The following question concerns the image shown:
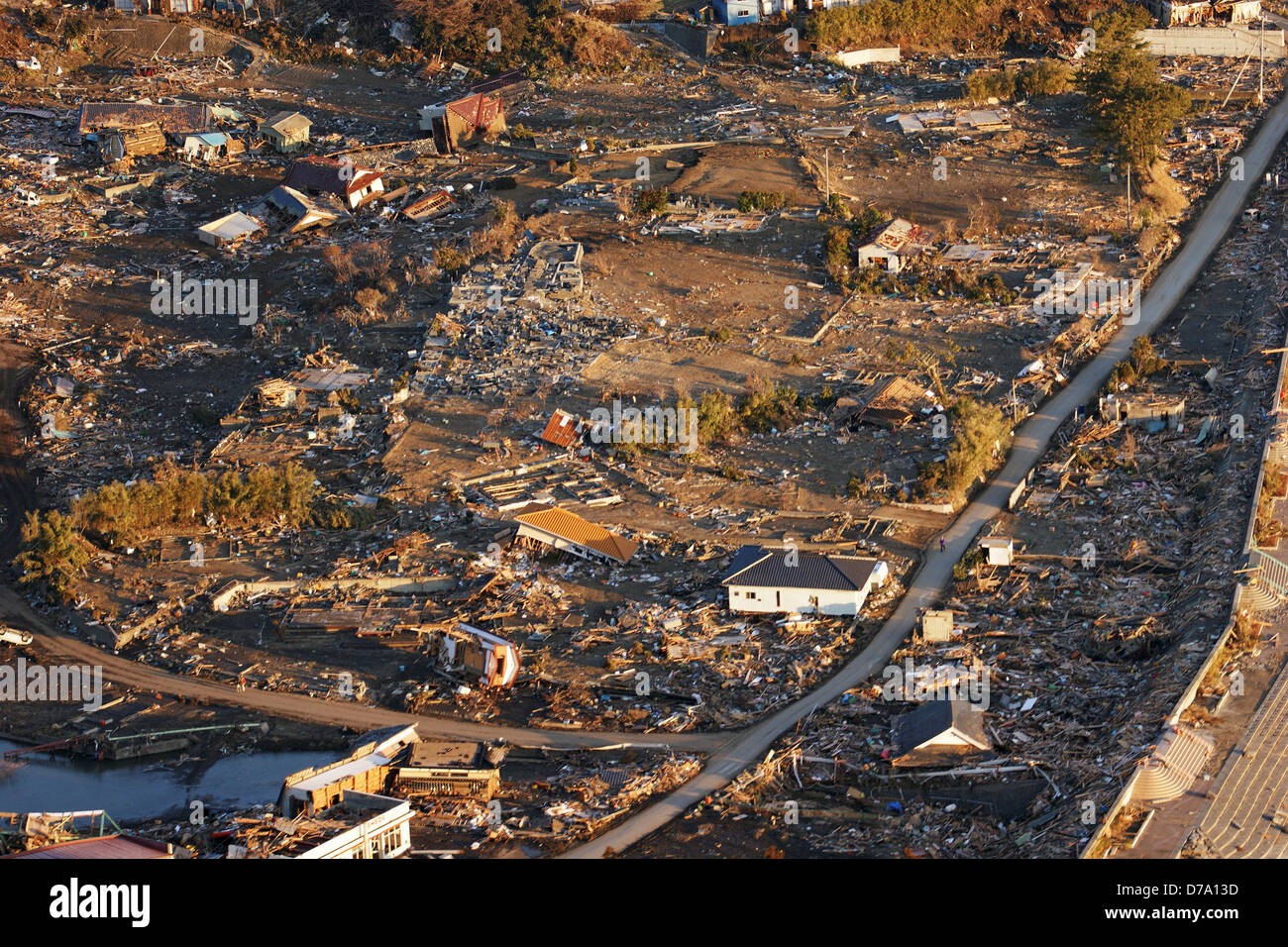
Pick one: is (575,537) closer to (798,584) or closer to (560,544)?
(560,544)

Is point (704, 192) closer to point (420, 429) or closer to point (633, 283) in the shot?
point (633, 283)

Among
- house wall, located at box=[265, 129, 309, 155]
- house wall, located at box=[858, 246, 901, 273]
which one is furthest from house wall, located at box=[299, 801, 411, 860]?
house wall, located at box=[265, 129, 309, 155]

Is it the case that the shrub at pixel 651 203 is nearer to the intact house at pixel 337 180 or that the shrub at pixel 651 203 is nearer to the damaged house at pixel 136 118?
the intact house at pixel 337 180

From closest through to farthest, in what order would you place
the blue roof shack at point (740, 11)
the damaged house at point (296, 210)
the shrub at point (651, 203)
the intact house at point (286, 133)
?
the shrub at point (651, 203) < the damaged house at point (296, 210) < the intact house at point (286, 133) < the blue roof shack at point (740, 11)

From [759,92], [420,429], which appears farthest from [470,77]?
[420,429]

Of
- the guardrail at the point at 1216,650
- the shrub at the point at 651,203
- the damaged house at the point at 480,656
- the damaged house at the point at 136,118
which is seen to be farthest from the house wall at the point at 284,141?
the guardrail at the point at 1216,650
